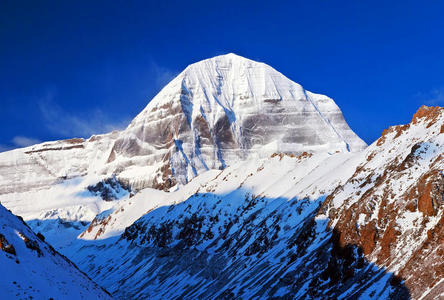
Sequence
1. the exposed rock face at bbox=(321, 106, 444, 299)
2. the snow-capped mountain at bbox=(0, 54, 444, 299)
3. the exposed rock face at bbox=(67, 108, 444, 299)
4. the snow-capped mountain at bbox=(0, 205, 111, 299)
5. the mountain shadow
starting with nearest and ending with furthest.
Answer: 1. the snow-capped mountain at bbox=(0, 205, 111, 299)
2. the exposed rock face at bbox=(321, 106, 444, 299)
3. the exposed rock face at bbox=(67, 108, 444, 299)
4. the snow-capped mountain at bbox=(0, 54, 444, 299)
5. the mountain shadow

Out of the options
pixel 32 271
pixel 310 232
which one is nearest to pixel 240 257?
pixel 310 232

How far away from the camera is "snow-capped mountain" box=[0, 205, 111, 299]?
4053cm

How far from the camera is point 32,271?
43969 millimetres

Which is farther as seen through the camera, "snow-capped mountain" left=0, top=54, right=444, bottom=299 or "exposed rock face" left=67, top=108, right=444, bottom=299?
"snow-capped mountain" left=0, top=54, right=444, bottom=299

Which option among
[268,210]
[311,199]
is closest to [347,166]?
[311,199]

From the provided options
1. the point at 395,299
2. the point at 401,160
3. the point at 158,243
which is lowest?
the point at 395,299

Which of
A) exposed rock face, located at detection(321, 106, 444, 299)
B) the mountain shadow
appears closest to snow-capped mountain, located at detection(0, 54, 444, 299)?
exposed rock face, located at detection(321, 106, 444, 299)

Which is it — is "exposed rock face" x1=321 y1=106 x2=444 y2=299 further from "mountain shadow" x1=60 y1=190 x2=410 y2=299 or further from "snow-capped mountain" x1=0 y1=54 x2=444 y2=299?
"mountain shadow" x1=60 y1=190 x2=410 y2=299

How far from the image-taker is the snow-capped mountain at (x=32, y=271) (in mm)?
40531

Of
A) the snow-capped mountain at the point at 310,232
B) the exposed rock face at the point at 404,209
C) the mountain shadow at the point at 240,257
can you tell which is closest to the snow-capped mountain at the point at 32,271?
the mountain shadow at the point at 240,257

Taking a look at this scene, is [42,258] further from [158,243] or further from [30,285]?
[158,243]

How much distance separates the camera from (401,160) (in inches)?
3162

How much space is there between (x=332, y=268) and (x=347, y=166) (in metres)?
46.2

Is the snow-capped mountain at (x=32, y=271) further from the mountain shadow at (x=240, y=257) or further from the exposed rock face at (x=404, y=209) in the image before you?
the exposed rock face at (x=404, y=209)
